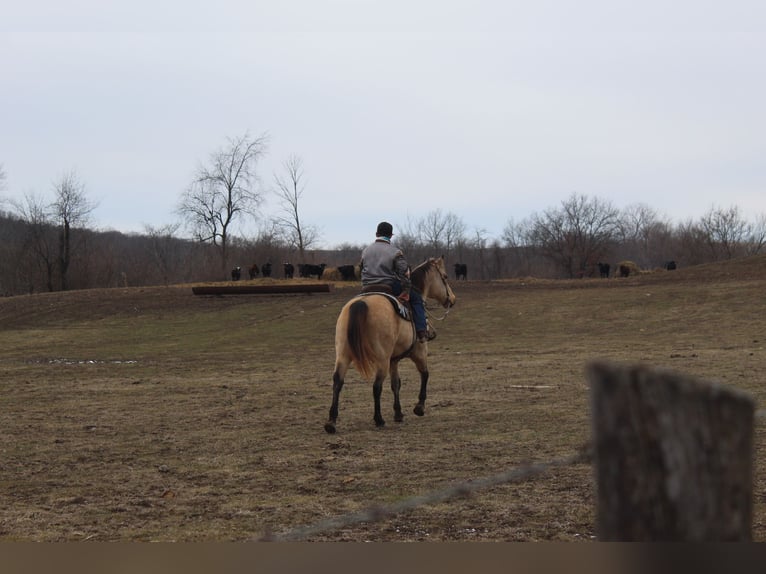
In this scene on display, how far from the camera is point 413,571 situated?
2705mm

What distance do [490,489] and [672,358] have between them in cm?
1346

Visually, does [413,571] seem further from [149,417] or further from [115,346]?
[115,346]

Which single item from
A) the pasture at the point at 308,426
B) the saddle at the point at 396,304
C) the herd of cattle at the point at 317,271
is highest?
the herd of cattle at the point at 317,271

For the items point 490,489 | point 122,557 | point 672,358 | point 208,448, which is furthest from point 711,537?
point 672,358

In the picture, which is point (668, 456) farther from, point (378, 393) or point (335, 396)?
point (378, 393)

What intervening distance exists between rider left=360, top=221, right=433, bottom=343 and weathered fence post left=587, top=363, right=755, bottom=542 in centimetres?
903

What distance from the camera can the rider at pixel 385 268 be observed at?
1127cm

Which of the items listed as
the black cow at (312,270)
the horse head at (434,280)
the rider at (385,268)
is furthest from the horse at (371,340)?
the black cow at (312,270)

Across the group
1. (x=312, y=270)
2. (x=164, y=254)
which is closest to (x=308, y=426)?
(x=312, y=270)

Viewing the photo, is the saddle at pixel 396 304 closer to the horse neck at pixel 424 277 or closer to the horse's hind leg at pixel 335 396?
the horse neck at pixel 424 277

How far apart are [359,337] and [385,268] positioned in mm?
1210

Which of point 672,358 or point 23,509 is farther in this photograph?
point 672,358

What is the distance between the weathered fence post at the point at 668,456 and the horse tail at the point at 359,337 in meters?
8.32

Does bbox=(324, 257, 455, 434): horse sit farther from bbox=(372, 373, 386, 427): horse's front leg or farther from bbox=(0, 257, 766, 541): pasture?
bbox=(0, 257, 766, 541): pasture
